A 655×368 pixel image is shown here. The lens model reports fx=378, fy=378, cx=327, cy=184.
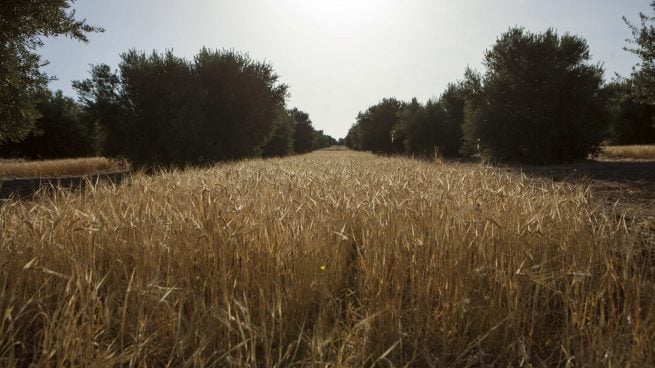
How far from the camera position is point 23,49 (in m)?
8.22

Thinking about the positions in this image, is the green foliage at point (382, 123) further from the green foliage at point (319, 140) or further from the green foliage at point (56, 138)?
the green foliage at point (319, 140)

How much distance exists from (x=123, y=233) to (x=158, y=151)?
16.3 metres

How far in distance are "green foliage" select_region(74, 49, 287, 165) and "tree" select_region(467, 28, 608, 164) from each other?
13470mm

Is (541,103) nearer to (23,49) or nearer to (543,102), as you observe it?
(543,102)

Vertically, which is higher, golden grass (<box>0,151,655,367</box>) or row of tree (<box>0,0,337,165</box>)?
row of tree (<box>0,0,337,165</box>)

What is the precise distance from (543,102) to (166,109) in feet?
56.7

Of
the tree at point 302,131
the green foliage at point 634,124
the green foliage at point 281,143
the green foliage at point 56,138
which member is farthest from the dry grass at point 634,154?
the green foliage at point 56,138

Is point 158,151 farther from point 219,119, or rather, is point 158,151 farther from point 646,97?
point 646,97

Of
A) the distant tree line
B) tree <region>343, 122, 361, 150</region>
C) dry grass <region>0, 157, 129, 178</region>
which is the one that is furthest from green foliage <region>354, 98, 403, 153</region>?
dry grass <region>0, 157, 129, 178</region>

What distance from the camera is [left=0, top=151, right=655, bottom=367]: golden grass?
5.88 feet

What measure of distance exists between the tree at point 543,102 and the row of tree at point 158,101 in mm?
12357

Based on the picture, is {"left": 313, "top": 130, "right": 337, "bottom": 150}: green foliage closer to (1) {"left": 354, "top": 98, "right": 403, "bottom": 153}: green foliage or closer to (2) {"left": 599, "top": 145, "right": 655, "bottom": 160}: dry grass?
(1) {"left": 354, "top": 98, "right": 403, "bottom": 153}: green foliage

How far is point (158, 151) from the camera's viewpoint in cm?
1770

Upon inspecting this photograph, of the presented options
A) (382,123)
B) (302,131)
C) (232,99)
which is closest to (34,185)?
(232,99)
